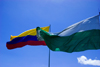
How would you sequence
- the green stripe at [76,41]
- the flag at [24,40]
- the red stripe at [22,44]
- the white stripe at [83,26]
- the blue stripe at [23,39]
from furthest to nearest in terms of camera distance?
the blue stripe at [23,39], the flag at [24,40], the red stripe at [22,44], the white stripe at [83,26], the green stripe at [76,41]

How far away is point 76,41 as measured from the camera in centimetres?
1149

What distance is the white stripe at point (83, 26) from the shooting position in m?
11.3

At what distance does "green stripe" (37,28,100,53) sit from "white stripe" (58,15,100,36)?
272 millimetres

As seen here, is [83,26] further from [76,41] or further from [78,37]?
[76,41]

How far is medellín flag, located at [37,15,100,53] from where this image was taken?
36.3 ft

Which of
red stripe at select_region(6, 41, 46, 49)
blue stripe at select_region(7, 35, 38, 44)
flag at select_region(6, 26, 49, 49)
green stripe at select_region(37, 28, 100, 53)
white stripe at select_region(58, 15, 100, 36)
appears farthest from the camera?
blue stripe at select_region(7, 35, 38, 44)

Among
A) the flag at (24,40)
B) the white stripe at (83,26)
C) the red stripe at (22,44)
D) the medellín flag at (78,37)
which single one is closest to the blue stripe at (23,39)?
the flag at (24,40)

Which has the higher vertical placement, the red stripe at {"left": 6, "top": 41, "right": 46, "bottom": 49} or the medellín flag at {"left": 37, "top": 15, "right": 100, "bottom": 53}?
the red stripe at {"left": 6, "top": 41, "right": 46, "bottom": 49}

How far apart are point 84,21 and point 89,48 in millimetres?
2252

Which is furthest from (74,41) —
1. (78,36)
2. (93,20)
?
(93,20)

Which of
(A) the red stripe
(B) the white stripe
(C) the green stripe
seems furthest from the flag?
(B) the white stripe

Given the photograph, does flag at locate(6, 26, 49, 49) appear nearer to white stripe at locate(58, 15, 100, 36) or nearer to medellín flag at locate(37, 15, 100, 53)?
medellín flag at locate(37, 15, 100, 53)

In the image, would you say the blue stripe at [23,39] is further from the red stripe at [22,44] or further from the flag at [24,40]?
the red stripe at [22,44]

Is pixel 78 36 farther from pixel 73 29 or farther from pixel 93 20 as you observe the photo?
pixel 93 20
